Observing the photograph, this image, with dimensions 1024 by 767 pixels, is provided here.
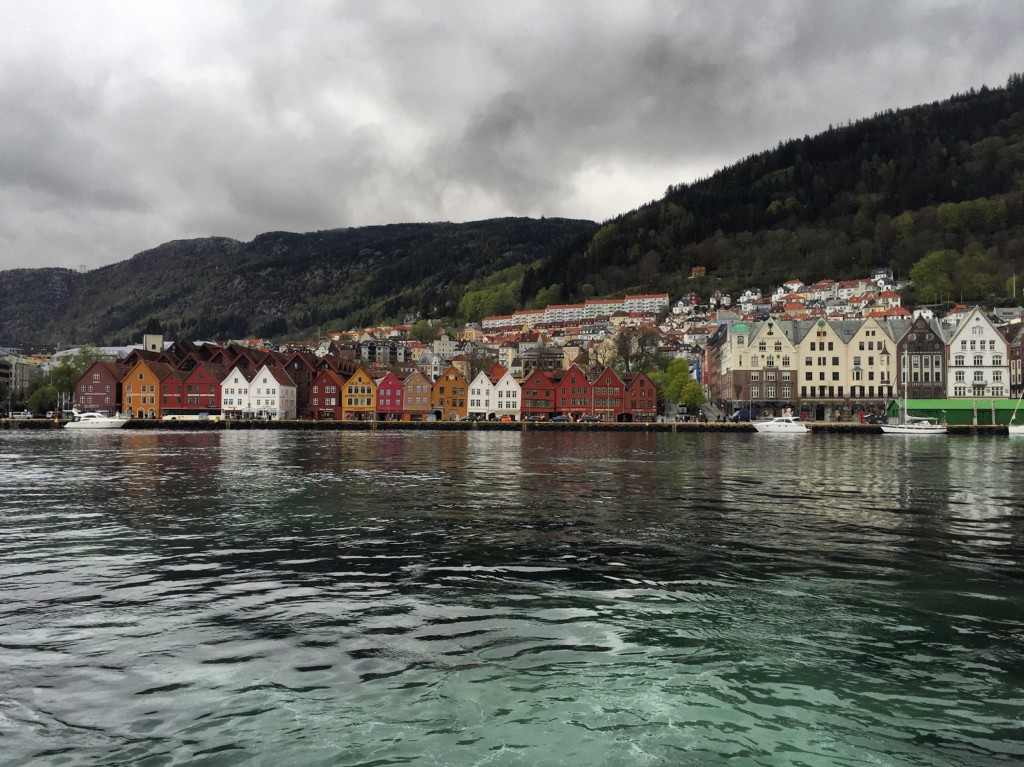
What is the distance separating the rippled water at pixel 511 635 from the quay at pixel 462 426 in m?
66.7

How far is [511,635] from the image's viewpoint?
33.1 feet

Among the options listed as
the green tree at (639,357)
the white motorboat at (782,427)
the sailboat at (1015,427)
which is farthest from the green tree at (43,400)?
the sailboat at (1015,427)

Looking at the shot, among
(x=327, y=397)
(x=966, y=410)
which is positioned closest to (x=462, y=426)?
(x=327, y=397)

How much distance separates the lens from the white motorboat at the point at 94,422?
3880 inches

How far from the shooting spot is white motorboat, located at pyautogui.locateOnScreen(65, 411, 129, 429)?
98562 mm

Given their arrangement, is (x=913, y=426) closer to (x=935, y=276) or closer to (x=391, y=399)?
(x=391, y=399)

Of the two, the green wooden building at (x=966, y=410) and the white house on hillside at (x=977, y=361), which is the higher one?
the white house on hillside at (x=977, y=361)

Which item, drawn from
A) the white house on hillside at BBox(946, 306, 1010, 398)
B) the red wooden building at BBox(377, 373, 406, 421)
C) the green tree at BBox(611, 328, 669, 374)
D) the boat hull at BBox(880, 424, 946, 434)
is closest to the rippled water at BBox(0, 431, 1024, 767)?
the boat hull at BBox(880, 424, 946, 434)

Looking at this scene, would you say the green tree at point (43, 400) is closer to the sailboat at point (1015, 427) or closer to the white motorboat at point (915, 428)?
the white motorboat at point (915, 428)

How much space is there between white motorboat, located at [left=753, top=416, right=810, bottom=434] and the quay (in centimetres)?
128

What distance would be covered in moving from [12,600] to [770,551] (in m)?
14.0

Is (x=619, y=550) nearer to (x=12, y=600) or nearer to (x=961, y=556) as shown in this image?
(x=961, y=556)

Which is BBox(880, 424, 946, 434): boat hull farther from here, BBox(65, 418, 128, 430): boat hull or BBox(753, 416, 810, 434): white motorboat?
BBox(65, 418, 128, 430): boat hull

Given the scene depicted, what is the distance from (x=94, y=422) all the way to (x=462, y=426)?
159ft
